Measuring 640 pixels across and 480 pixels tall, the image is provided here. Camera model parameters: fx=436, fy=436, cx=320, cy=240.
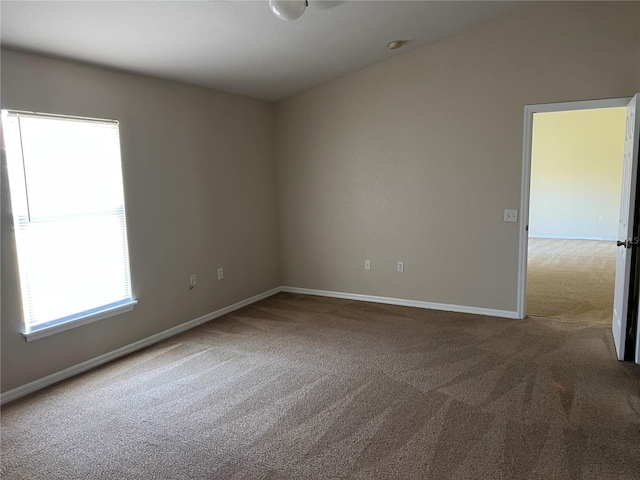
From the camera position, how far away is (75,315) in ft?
10.9

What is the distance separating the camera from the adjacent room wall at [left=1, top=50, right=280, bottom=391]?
2977 mm

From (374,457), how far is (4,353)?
8.13 feet

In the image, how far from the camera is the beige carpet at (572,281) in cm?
454

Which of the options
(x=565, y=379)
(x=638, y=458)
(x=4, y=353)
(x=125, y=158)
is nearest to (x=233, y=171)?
(x=125, y=158)

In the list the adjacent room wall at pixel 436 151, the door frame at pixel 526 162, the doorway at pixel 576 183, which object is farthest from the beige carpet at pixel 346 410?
the doorway at pixel 576 183

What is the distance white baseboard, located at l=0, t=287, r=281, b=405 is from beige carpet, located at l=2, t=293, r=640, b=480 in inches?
3.2

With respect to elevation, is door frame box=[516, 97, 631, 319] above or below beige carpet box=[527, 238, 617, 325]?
above

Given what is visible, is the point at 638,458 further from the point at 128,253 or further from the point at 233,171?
the point at 233,171

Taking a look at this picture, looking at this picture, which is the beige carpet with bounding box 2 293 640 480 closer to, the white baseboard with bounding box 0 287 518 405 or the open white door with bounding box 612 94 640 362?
the white baseboard with bounding box 0 287 518 405

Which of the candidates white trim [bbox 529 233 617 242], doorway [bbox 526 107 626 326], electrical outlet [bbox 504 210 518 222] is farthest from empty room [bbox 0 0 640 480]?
white trim [bbox 529 233 617 242]

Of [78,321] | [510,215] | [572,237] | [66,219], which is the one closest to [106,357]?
[78,321]

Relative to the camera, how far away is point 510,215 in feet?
14.1

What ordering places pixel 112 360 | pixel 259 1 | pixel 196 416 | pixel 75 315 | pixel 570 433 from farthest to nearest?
pixel 112 360 → pixel 75 315 → pixel 259 1 → pixel 196 416 → pixel 570 433

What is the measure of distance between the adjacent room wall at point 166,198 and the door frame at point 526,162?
2875mm
